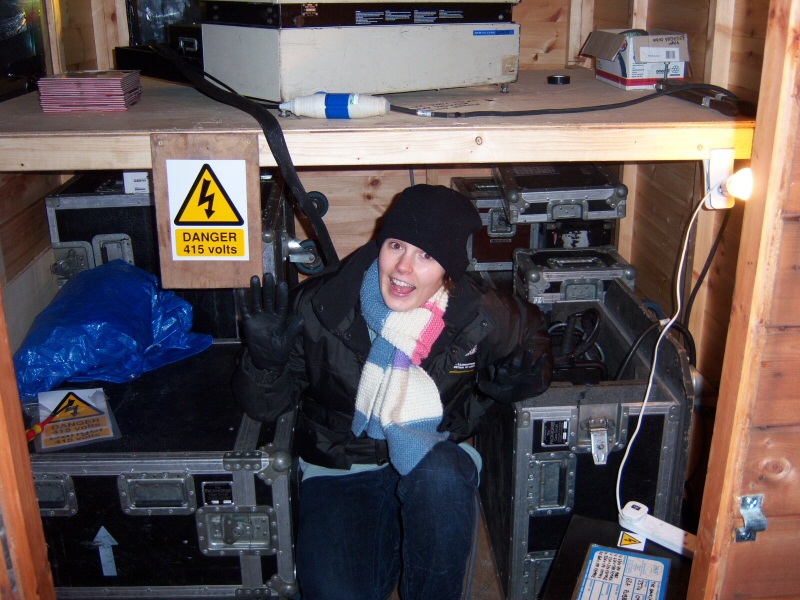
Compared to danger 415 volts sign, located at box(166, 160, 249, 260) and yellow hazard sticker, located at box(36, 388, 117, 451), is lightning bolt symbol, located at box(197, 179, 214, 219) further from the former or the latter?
yellow hazard sticker, located at box(36, 388, 117, 451)

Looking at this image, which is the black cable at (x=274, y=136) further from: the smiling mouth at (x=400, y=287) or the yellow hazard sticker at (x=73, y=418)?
the yellow hazard sticker at (x=73, y=418)

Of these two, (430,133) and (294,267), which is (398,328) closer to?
(430,133)

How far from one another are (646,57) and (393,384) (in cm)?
83

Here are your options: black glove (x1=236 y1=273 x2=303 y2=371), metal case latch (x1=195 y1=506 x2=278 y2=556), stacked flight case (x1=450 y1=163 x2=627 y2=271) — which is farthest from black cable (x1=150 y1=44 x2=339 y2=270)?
stacked flight case (x1=450 y1=163 x2=627 y2=271)

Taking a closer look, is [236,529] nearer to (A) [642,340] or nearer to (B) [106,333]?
(B) [106,333]

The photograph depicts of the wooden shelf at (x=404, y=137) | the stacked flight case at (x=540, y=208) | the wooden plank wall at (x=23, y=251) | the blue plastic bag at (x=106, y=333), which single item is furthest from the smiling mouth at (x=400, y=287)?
the wooden plank wall at (x=23, y=251)

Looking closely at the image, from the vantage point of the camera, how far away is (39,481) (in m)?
1.32

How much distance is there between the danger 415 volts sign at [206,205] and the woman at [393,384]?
136 millimetres

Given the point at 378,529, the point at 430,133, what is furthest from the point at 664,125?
the point at 378,529

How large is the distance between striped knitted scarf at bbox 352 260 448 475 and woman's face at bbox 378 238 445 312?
3 centimetres

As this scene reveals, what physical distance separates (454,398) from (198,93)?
801 millimetres

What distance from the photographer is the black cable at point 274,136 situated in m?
1.12

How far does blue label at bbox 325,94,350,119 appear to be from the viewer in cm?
120

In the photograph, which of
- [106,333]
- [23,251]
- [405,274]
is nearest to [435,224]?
[405,274]
